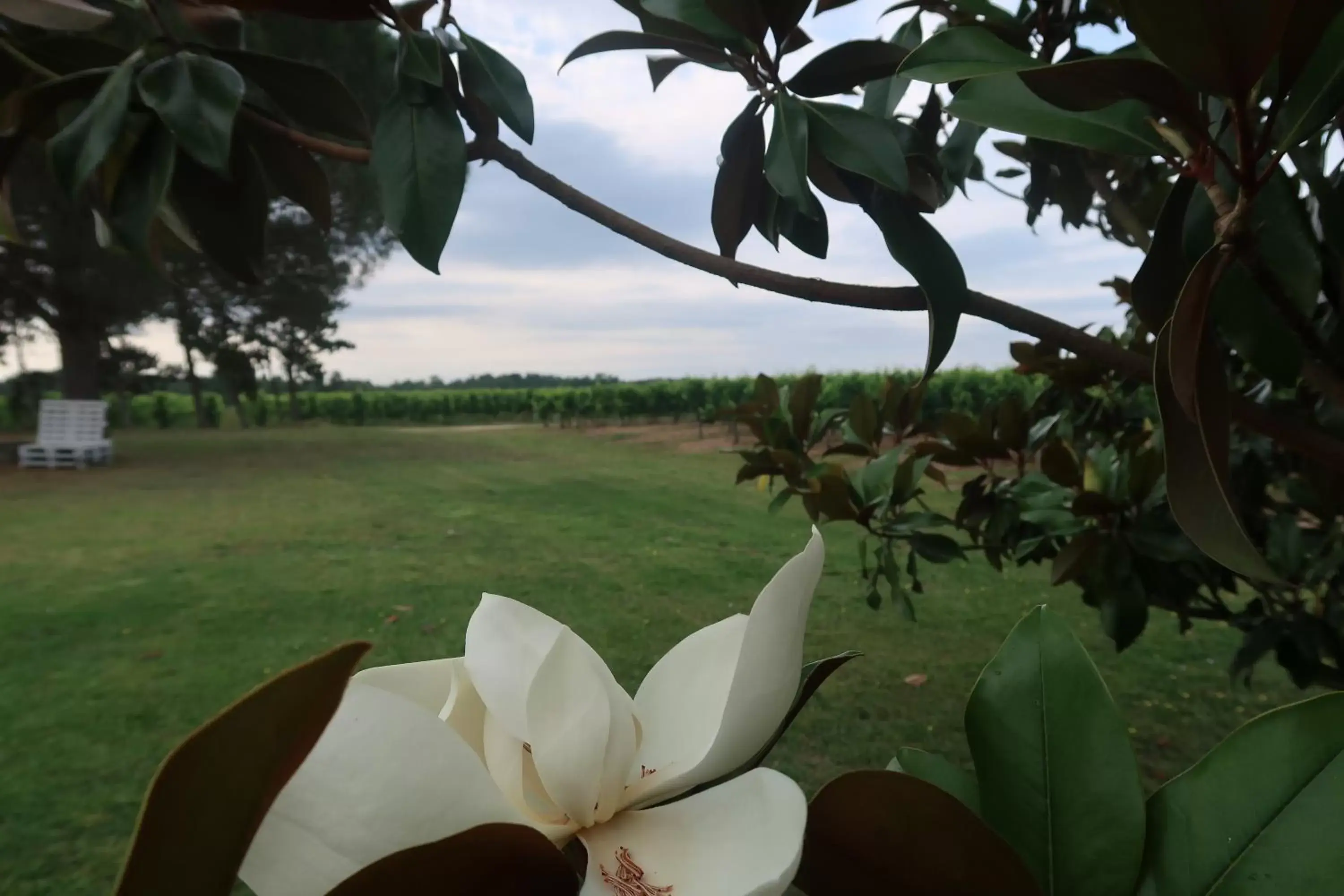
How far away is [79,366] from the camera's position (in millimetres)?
8859

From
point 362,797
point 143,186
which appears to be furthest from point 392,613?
point 362,797

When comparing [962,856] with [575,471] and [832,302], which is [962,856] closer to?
[832,302]

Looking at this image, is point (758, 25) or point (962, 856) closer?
point (962, 856)

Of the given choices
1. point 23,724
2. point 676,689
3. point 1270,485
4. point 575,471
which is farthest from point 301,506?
point 676,689

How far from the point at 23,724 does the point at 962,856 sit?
2.91 metres

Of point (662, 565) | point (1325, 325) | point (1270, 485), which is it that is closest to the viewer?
point (1325, 325)

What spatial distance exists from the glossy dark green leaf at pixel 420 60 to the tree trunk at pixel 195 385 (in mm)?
11612

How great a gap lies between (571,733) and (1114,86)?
33cm

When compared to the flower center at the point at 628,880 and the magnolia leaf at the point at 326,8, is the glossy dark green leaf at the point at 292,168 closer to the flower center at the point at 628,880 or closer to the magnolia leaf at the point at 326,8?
the magnolia leaf at the point at 326,8

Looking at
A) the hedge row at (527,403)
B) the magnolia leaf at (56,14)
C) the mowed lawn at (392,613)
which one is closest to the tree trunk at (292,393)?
the hedge row at (527,403)

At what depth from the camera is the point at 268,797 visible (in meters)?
0.15

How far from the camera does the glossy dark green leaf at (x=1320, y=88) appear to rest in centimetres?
35

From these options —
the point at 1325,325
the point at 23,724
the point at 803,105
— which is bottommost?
the point at 23,724

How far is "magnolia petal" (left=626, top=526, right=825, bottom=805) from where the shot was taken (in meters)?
0.18
